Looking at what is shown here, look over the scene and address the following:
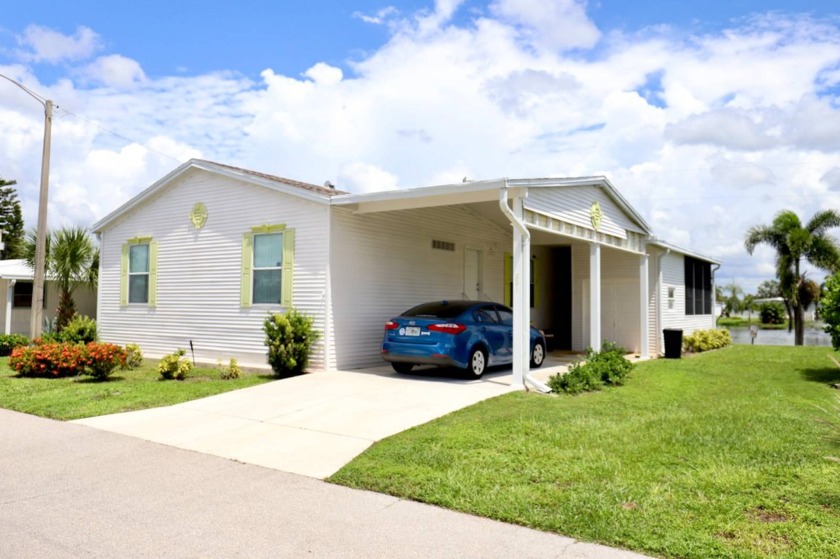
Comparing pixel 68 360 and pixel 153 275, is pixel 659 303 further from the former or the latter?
pixel 68 360

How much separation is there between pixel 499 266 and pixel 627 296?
13.9 feet

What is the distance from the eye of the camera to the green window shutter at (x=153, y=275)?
621 inches

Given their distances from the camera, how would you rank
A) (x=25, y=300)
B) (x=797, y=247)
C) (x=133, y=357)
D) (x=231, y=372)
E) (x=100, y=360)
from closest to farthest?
1. (x=100, y=360)
2. (x=231, y=372)
3. (x=133, y=357)
4. (x=25, y=300)
5. (x=797, y=247)

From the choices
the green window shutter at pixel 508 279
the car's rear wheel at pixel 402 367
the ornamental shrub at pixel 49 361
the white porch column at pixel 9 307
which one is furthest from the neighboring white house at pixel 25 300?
the car's rear wheel at pixel 402 367

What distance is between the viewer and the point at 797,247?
1024 inches

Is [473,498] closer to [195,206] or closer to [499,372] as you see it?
[499,372]

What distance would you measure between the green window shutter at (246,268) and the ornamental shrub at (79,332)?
17.4ft

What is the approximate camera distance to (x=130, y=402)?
32.6 ft

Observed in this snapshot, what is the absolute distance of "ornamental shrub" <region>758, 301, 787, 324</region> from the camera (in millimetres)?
59606

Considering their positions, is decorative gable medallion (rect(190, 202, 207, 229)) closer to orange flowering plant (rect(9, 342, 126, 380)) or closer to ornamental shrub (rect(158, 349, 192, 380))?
orange flowering plant (rect(9, 342, 126, 380))

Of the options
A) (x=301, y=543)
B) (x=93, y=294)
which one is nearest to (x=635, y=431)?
(x=301, y=543)

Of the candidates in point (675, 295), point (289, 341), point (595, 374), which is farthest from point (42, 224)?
point (675, 295)

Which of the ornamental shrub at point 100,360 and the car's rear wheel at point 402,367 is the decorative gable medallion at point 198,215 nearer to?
the ornamental shrub at point 100,360

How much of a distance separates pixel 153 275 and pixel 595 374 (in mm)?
10860
